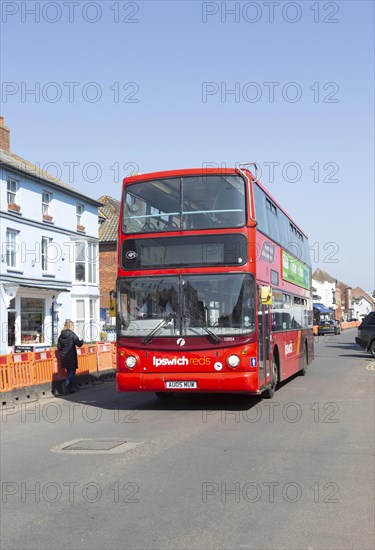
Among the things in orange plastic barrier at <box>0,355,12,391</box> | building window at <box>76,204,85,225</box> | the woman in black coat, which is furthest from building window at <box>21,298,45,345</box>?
orange plastic barrier at <box>0,355,12,391</box>

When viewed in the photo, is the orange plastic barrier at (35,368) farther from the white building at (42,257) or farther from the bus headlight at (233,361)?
the white building at (42,257)

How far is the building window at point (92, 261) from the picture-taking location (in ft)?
126

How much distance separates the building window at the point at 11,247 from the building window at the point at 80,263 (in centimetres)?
672

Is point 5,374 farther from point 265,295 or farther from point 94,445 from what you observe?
point 265,295

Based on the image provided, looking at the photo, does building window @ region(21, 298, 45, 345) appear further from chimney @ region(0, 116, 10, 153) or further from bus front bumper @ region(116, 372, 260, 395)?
bus front bumper @ region(116, 372, 260, 395)

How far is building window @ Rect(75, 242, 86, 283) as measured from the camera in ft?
123

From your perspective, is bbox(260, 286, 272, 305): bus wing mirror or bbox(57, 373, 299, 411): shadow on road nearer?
bbox(260, 286, 272, 305): bus wing mirror

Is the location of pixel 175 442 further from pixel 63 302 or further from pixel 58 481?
pixel 63 302

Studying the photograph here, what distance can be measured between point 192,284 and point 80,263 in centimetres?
2700

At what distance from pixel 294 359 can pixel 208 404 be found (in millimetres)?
4609

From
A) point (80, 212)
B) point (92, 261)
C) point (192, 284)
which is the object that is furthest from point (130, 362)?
point (92, 261)

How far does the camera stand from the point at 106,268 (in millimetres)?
54031

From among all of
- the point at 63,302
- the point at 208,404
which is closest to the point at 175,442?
the point at 208,404

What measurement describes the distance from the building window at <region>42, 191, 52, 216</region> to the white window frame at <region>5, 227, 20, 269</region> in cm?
322
